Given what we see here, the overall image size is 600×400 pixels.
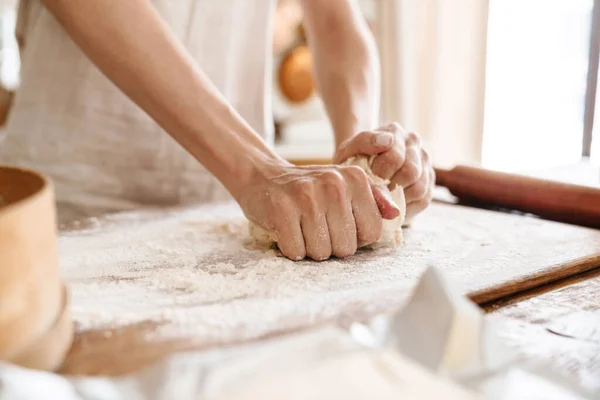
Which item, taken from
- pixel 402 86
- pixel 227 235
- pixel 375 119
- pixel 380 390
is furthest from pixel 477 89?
pixel 380 390

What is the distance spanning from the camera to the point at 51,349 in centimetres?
42

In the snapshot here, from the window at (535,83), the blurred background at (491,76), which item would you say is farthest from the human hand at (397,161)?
the window at (535,83)

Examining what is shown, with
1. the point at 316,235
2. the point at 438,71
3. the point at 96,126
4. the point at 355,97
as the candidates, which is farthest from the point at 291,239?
the point at 438,71

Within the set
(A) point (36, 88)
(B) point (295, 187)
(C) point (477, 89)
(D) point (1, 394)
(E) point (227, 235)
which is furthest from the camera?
(C) point (477, 89)

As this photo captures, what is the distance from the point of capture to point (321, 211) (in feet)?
2.35

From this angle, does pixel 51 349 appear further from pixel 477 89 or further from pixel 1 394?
pixel 477 89

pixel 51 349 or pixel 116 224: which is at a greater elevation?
pixel 51 349

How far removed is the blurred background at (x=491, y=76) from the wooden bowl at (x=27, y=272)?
2.24m

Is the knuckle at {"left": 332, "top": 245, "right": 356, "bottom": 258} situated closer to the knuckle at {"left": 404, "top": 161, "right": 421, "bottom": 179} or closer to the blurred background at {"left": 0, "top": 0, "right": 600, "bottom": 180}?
the knuckle at {"left": 404, "top": 161, "right": 421, "bottom": 179}

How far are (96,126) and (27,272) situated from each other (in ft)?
2.52

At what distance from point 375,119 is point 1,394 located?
3.05 feet

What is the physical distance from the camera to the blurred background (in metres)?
2.58

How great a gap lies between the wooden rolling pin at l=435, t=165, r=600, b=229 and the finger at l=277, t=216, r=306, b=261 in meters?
0.52

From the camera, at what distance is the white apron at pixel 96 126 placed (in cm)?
107
